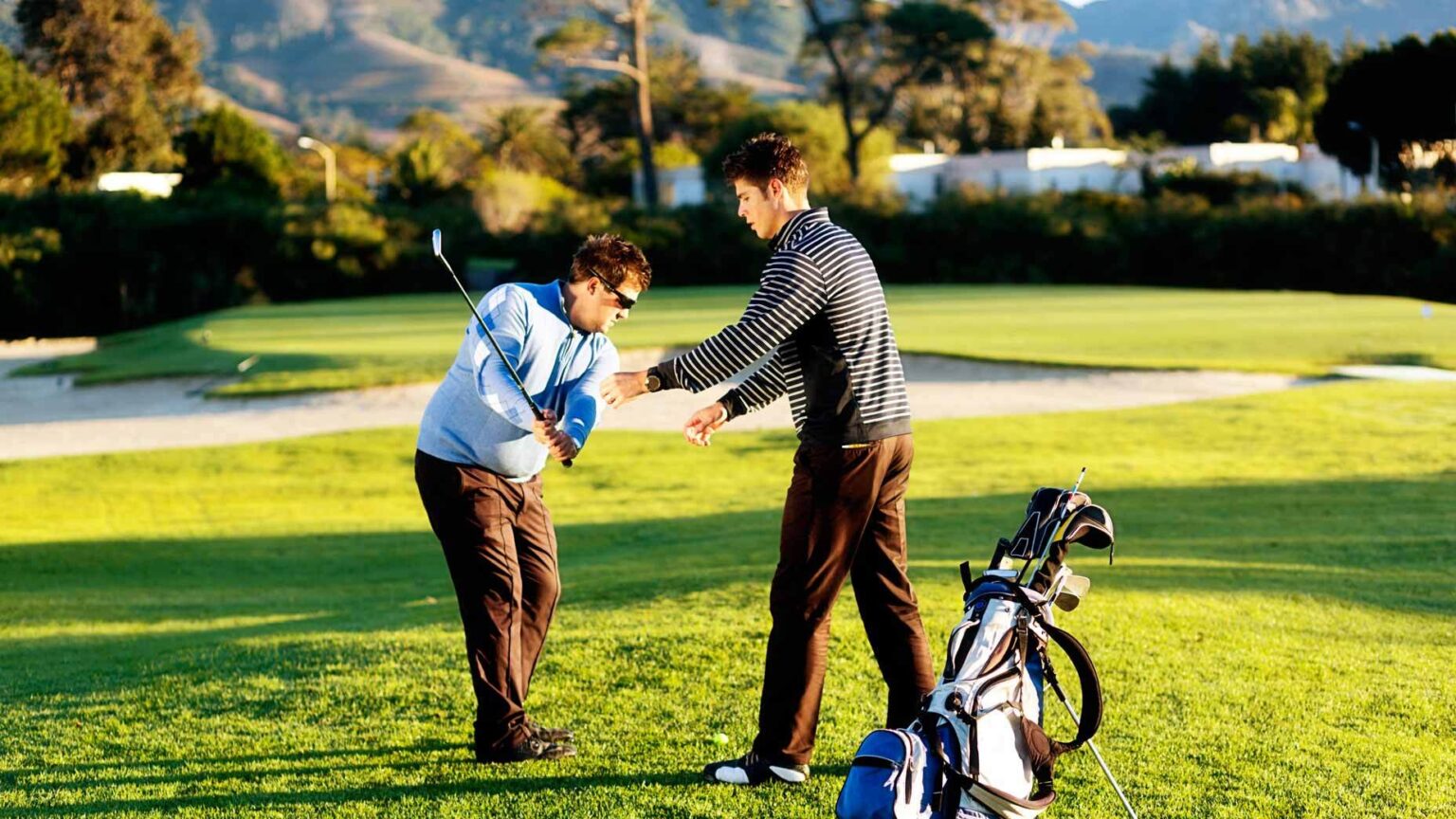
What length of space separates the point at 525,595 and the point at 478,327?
114cm

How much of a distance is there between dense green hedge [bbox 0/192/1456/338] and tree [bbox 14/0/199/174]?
2845 cm

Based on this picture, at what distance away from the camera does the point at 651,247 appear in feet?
185

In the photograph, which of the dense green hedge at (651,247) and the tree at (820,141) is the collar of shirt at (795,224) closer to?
the dense green hedge at (651,247)

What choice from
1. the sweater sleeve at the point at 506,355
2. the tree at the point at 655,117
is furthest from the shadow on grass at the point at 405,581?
the tree at the point at 655,117

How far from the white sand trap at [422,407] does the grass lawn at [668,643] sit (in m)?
5.19

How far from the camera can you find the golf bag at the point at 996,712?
451cm

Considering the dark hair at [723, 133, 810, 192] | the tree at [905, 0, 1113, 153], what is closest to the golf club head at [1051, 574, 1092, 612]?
the dark hair at [723, 133, 810, 192]

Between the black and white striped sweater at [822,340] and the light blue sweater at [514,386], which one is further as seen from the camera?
the light blue sweater at [514,386]

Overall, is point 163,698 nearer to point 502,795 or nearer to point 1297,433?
point 502,795

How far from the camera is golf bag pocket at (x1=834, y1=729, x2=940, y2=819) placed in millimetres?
4492

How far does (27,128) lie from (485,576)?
6922 centimetres

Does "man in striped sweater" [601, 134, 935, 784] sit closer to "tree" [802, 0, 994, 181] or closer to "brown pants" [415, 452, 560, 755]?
"brown pants" [415, 452, 560, 755]

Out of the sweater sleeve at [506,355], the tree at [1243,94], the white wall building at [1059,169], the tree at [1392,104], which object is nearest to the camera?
the sweater sleeve at [506,355]

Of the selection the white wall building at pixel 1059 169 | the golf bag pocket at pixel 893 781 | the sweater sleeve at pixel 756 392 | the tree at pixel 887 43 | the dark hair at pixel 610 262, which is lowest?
the golf bag pocket at pixel 893 781
